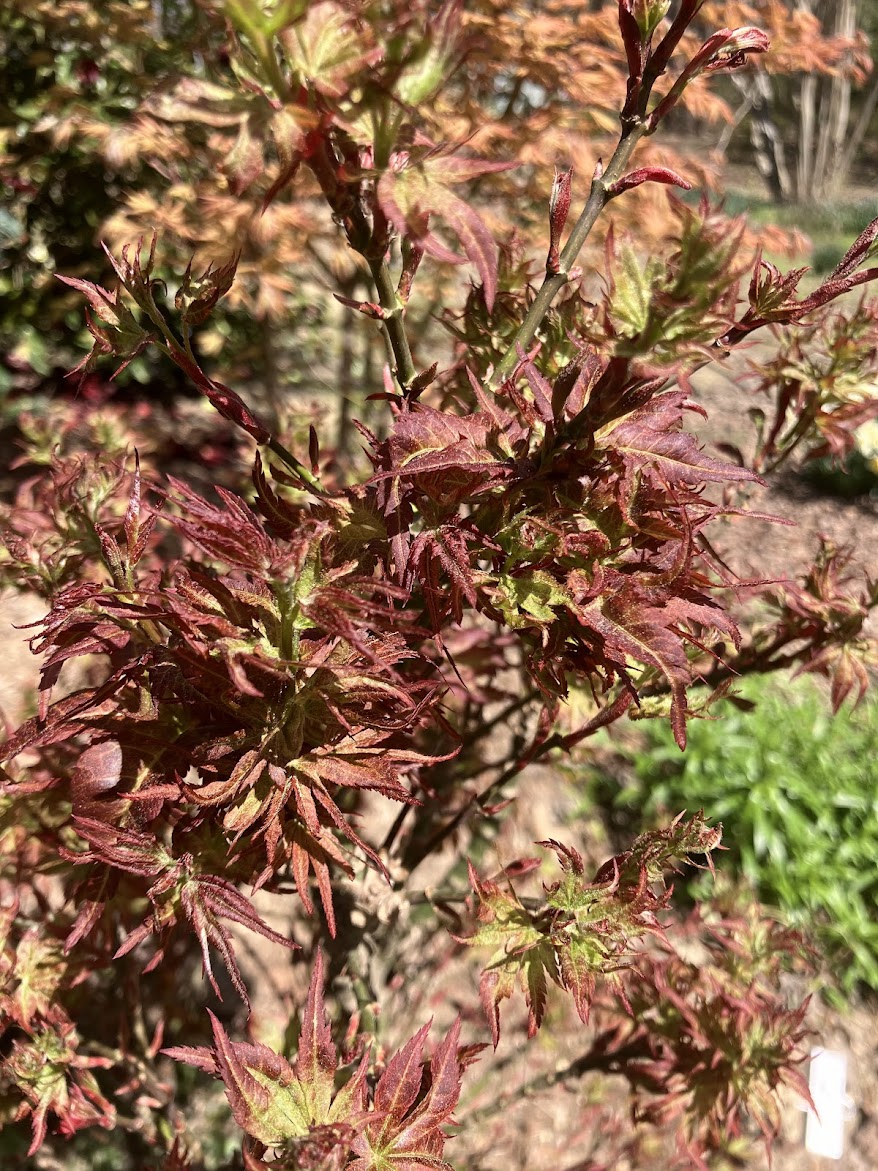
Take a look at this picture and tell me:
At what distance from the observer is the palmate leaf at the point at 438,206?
23.0 inches

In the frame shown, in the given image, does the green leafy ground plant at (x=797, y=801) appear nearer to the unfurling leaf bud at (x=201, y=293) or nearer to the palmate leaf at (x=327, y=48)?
the unfurling leaf bud at (x=201, y=293)

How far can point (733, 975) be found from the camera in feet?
4.51

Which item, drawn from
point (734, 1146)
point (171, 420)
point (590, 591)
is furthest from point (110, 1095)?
point (171, 420)

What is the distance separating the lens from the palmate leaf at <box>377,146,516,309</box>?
0.59m

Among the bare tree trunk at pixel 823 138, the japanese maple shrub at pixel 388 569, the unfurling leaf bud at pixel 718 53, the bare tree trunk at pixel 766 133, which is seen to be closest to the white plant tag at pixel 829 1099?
the japanese maple shrub at pixel 388 569

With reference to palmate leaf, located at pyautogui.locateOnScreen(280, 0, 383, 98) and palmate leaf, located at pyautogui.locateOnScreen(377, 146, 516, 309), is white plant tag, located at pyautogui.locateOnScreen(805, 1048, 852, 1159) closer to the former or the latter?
palmate leaf, located at pyautogui.locateOnScreen(377, 146, 516, 309)

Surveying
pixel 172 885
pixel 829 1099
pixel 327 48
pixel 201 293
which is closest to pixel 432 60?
pixel 327 48

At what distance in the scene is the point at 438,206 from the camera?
1.94 feet

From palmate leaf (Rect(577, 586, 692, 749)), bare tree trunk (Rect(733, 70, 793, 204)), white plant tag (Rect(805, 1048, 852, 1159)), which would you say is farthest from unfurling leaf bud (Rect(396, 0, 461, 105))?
bare tree trunk (Rect(733, 70, 793, 204))

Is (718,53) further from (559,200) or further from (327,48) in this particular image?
(327,48)

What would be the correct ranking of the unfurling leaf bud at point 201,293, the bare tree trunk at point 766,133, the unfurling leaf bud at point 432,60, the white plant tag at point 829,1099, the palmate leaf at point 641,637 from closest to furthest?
the unfurling leaf bud at point 432,60 → the palmate leaf at point 641,637 → the unfurling leaf bud at point 201,293 → the white plant tag at point 829,1099 → the bare tree trunk at point 766,133

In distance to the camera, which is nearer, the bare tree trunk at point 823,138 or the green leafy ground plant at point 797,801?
the green leafy ground plant at point 797,801

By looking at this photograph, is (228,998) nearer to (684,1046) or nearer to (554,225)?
(684,1046)

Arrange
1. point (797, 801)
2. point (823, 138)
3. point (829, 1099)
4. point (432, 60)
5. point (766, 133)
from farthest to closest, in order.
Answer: point (823, 138), point (766, 133), point (797, 801), point (829, 1099), point (432, 60)
